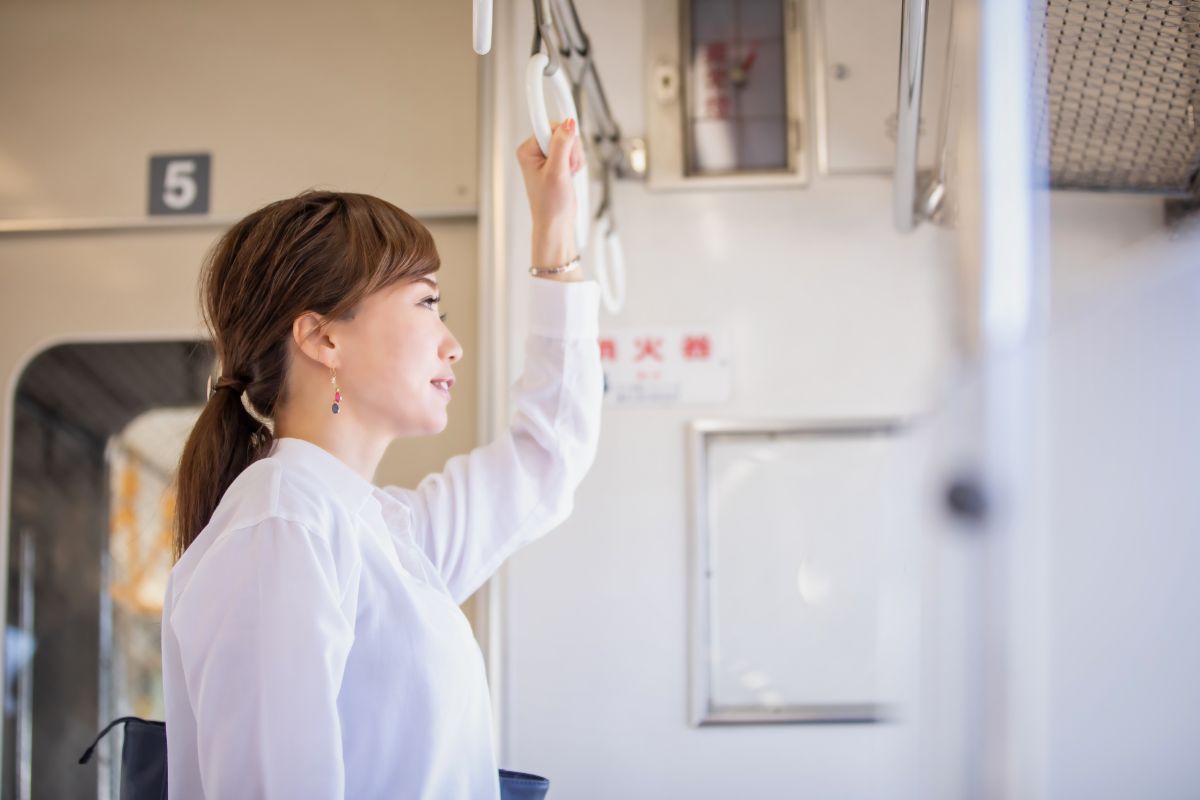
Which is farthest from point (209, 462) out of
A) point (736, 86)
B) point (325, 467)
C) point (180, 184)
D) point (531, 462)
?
point (736, 86)

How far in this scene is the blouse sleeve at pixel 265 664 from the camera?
105cm

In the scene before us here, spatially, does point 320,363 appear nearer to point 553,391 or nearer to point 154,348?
point 553,391

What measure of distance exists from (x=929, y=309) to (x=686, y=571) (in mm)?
720

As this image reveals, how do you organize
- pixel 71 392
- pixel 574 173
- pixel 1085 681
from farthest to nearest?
pixel 71 392 → pixel 574 173 → pixel 1085 681

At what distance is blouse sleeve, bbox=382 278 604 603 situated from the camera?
5.13 ft

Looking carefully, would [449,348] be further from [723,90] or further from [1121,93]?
[723,90]

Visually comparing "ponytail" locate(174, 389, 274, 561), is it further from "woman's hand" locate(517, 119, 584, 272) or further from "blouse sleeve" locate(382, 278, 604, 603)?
"woman's hand" locate(517, 119, 584, 272)

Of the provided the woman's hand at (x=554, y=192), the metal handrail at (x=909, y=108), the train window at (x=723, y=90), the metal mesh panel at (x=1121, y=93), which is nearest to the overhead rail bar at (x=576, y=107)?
the woman's hand at (x=554, y=192)

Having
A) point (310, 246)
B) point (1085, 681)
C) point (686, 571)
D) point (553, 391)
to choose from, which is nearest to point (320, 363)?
point (310, 246)

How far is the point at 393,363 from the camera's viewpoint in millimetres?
1347

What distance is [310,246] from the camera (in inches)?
51.8

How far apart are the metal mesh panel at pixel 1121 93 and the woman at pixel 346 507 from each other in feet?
2.02

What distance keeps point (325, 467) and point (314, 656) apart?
26 cm

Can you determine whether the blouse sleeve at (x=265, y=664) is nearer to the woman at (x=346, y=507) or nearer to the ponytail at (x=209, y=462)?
the woman at (x=346, y=507)
